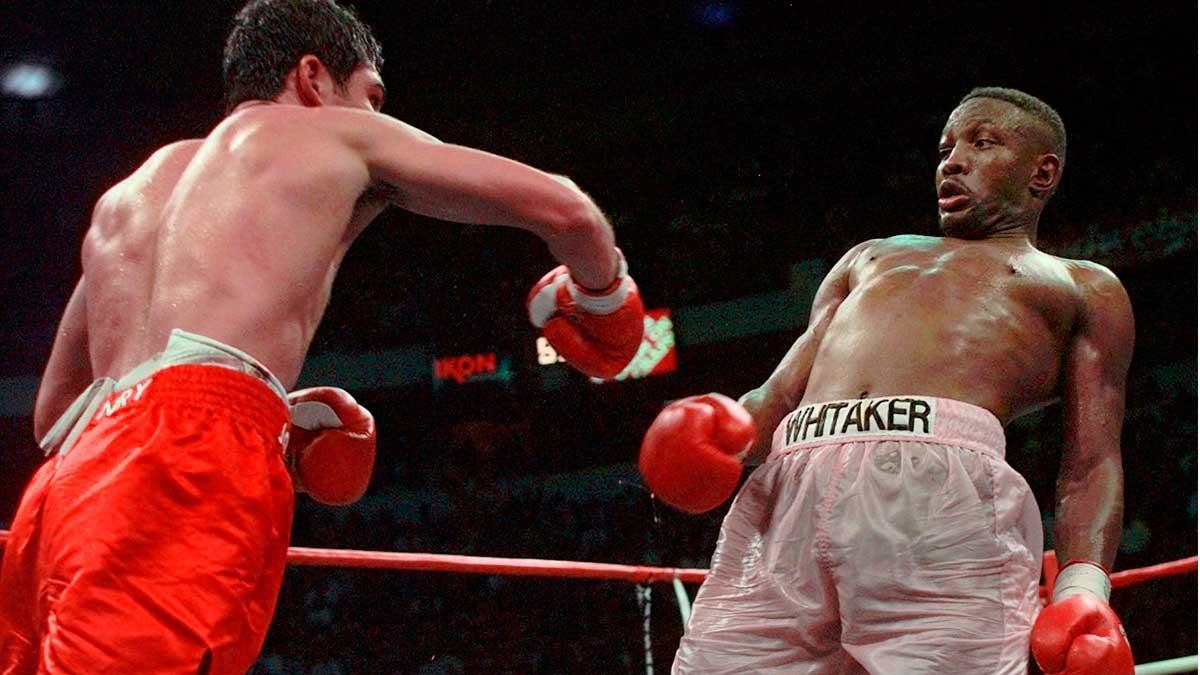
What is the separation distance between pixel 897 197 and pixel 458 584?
3.72m

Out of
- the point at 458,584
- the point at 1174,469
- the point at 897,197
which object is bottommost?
the point at 458,584

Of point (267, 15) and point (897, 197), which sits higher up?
point (897, 197)

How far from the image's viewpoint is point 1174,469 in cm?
641

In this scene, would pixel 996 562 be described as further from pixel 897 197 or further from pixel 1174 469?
pixel 897 197

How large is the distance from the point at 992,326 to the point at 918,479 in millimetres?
287

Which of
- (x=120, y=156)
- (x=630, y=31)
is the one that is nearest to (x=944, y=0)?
(x=630, y=31)

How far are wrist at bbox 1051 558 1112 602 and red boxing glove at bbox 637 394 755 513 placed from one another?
0.42 meters

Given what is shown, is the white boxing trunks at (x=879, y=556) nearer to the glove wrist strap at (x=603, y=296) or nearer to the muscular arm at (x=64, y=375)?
the glove wrist strap at (x=603, y=296)

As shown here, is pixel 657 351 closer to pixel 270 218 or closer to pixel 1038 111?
pixel 1038 111

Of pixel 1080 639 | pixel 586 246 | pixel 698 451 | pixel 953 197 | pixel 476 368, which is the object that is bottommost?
pixel 1080 639

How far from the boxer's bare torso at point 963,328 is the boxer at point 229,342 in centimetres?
45

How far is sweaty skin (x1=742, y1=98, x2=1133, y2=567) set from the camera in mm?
1673

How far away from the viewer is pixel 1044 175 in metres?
1.96

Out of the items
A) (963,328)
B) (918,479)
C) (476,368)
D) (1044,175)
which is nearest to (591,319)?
(918,479)
